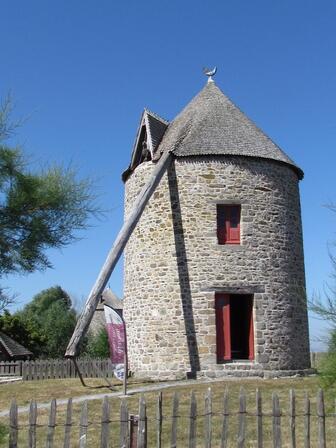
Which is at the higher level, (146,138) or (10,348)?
(146,138)

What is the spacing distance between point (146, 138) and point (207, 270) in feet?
18.2

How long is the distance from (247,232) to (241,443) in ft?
35.0

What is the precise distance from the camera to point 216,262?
55.7 ft

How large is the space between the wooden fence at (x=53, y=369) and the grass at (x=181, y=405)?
4.09m

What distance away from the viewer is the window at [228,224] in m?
17.4

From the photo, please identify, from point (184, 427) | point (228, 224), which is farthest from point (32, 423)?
point (228, 224)

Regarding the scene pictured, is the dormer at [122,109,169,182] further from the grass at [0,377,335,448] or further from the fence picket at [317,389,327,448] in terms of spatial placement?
the fence picket at [317,389,327,448]

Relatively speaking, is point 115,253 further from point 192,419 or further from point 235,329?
point 192,419

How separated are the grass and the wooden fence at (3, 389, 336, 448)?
20 mm

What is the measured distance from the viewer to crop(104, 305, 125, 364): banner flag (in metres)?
14.1

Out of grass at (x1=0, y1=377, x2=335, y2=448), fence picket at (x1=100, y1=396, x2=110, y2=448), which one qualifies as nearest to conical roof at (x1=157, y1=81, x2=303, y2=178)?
grass at (x1=0, y1=377, x2=335, y2=448)

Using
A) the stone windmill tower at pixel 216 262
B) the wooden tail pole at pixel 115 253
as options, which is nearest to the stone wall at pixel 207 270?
the stone windmill tower at pixel 216 262

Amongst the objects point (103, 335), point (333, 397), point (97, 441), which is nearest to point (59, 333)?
point (103, 335)

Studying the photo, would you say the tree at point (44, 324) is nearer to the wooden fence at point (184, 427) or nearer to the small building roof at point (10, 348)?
the small building roof at point (10, 348)
